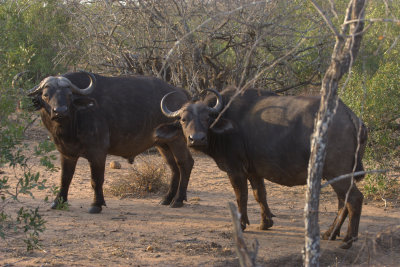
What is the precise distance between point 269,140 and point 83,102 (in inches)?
103

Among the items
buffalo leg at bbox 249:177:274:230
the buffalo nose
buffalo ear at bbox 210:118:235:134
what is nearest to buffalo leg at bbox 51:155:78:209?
the buffalo nose

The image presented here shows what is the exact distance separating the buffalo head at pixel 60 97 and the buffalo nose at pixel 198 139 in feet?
5.87

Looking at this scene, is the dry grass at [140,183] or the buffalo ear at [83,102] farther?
the dry grass at [140,183]

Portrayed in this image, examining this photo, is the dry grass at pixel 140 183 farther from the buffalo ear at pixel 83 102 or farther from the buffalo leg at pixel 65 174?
the buffalo ear at pixel 83 102

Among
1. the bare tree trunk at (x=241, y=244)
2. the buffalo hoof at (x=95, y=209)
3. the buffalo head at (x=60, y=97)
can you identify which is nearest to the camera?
the bare tree trunk at (x=241, y=244)

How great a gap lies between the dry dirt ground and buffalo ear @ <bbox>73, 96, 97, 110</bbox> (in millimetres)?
1404

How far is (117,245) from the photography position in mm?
5539

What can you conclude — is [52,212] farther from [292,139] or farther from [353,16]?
[353,16]

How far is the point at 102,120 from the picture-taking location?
7078 mm

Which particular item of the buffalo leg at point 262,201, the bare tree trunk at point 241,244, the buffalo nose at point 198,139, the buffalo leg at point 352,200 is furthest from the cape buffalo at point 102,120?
the bare tree trunk at point 241,244

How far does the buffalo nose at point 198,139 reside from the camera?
557 centimetres

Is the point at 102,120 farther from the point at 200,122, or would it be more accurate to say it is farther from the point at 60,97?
the point at 200,122

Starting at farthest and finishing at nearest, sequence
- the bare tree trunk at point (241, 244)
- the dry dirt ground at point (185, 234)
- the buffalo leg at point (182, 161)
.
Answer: the buffalo leg at point (182, 161) < the dry dirt ground at point (185, 234) < the bare tree trunk at point (241, 244)

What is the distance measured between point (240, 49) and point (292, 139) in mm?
4847
